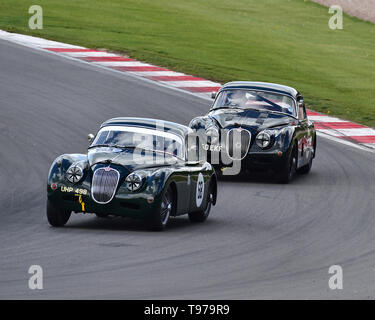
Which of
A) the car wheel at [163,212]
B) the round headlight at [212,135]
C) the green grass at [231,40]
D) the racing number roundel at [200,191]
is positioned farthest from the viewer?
the green grass at [231,40]

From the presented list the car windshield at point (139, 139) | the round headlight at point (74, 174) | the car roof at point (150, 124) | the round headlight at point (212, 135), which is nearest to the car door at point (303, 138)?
the round headlight at point (212, 135)

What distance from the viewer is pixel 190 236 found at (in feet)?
37.0

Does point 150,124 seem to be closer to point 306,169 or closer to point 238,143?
point 238,143

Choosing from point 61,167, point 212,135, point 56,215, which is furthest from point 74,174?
point 212,135

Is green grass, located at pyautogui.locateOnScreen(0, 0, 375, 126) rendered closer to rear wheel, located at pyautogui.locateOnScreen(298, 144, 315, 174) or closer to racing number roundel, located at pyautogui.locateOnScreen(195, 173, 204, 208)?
rear wheel, located at pyautogui.locateOnScreen(298, 144, 315, 174)

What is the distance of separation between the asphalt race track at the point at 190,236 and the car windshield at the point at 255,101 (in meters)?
1.41

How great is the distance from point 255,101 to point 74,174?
6.54m

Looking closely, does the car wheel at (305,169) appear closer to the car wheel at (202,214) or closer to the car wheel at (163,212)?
the car wheel at (202,214)

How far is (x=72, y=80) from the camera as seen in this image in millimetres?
23656

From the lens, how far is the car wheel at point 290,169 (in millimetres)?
16109

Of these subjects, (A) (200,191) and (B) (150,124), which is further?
(B) (150,124)

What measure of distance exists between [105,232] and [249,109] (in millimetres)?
6335

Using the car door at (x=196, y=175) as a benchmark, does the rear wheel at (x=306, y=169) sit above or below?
below

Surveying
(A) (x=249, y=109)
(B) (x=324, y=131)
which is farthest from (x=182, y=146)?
(B) (x=324, y=131)
